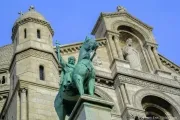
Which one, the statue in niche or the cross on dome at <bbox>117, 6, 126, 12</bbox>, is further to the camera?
the cross on dome at <bbox>117, 6, 126, 12</bbox>

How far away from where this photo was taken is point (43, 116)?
52.6 ft

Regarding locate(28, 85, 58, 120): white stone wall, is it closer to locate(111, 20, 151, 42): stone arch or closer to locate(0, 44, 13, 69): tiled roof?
locate(111, 20, 151, 42): stone arch

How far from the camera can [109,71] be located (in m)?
21.3

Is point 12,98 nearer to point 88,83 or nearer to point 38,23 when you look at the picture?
point 38,23

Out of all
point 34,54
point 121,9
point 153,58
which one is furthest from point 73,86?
point 121,9

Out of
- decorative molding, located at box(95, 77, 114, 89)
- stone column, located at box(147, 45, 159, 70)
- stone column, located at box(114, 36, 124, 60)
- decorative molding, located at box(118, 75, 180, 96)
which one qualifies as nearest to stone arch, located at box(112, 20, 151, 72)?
stone column, located at box(147, 45, 159, 70)

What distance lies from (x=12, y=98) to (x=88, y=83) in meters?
6.47

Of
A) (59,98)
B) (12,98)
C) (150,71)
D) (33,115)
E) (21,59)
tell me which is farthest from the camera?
(150,71)

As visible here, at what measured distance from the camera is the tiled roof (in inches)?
1299

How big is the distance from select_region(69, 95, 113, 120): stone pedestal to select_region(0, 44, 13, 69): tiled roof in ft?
71.3

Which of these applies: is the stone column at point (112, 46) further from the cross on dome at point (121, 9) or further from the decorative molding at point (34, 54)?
the decorative molding at point (34, 54)

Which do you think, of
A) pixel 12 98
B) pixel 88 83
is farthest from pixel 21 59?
pixel 88 83

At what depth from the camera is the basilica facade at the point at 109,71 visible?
1709 cm

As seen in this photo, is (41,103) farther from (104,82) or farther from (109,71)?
(109,71)
